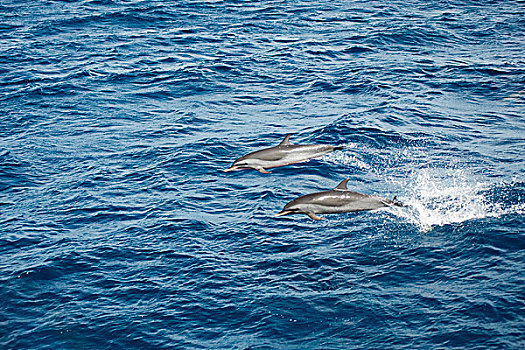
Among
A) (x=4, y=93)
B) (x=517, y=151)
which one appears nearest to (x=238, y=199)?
(x=517, y=151)

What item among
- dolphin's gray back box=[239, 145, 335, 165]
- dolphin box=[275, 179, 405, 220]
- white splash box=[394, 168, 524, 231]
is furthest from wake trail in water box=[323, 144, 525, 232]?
dolphin's gray back box=[239, 145, 335, 165]

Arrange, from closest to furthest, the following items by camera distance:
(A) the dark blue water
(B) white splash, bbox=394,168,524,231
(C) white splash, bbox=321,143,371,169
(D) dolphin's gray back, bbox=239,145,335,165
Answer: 1. (A) the dark blue water
2. (D) dolphin's gray back, bbox=239,145,335,165
3. (B) white splash, bbox=394,168,524,231
4. (C) white splash, bbox=321,143,371,169

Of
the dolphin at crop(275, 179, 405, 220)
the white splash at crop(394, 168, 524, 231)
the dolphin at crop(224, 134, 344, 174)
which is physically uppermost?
the dolphin at crop(224, 134, 344, 174)

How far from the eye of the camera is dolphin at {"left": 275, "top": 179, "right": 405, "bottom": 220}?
13.4 m

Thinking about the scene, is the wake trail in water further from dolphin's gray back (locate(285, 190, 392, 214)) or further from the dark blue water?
dolphin's gray back (locate(285, 190, 392, 214))

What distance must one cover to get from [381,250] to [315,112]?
9.55 m

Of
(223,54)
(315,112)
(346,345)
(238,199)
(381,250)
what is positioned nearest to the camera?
(346,345)

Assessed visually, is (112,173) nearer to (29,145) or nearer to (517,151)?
(29,145)

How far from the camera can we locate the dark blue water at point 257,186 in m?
12.8

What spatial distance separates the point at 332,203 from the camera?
13.4 m

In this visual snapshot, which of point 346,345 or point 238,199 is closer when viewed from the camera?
point 346,345

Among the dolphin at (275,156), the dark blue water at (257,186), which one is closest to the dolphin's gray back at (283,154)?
the dolphin at (275,156)

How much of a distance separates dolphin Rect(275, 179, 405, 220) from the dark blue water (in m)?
1.38

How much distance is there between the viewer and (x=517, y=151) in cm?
1962
